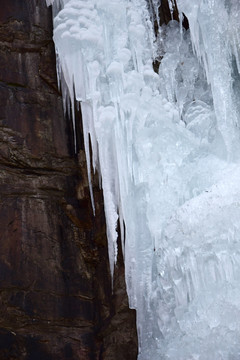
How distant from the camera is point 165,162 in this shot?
4.69 m

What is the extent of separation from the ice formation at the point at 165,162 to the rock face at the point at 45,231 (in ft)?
0.88

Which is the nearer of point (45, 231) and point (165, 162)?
point (45, 231)

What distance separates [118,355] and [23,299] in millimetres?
938

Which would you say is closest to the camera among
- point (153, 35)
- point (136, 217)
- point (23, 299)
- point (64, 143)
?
point (23, 299)

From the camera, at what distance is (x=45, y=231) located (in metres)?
4.42

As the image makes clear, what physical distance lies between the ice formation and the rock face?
0.27 m

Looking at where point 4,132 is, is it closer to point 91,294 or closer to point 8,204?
point 8,204

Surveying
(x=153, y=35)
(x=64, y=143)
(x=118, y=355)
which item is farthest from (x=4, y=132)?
(x=118, y=355)

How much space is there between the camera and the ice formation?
4125mm

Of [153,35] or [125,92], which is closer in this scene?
[125,92]

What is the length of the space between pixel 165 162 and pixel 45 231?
121 centimetres

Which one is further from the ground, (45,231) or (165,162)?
(165,162)

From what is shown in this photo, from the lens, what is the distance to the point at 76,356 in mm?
4168

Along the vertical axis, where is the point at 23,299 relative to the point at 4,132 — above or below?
below
